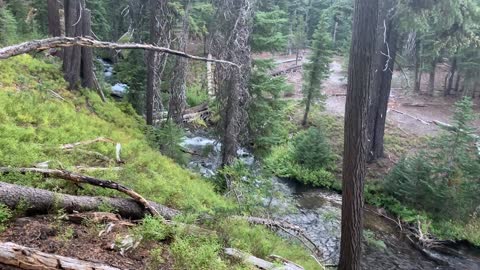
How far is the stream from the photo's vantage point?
1100 cm

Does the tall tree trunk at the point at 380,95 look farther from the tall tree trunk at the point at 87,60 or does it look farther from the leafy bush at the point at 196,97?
the tall tree trunk at the point at 87,60

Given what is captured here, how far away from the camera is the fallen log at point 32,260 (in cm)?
307

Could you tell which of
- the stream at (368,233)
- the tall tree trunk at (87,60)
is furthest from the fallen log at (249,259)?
the tall tree trunk at (87,60)

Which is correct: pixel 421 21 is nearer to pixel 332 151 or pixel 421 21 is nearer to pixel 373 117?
pixel 373 117

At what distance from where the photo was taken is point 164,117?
48.5 ft

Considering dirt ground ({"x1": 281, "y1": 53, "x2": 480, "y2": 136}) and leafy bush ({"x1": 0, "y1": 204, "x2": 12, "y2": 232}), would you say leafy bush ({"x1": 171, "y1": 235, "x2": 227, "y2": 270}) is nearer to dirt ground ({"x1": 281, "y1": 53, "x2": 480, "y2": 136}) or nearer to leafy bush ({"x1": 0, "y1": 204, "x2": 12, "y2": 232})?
leafy bush ({"x1": 0, "y1": 204, "x2": 12, "y2": 232})

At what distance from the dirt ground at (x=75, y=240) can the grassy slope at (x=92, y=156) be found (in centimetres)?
45

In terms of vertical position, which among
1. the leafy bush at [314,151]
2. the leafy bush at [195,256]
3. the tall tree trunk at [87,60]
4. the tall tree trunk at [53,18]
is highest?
the tall tree trunk at [53,18]

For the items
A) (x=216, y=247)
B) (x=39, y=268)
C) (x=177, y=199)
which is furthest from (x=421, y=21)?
(x=39, y=268)

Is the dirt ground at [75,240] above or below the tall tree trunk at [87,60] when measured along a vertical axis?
below

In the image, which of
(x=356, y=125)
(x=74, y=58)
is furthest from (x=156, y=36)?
(x=356, y=125)

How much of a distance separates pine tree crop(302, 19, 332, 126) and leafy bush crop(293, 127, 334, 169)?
13.4 feet

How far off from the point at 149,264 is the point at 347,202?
10.4ft

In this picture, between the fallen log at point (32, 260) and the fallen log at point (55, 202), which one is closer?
the fallen log at point (32, 260)
